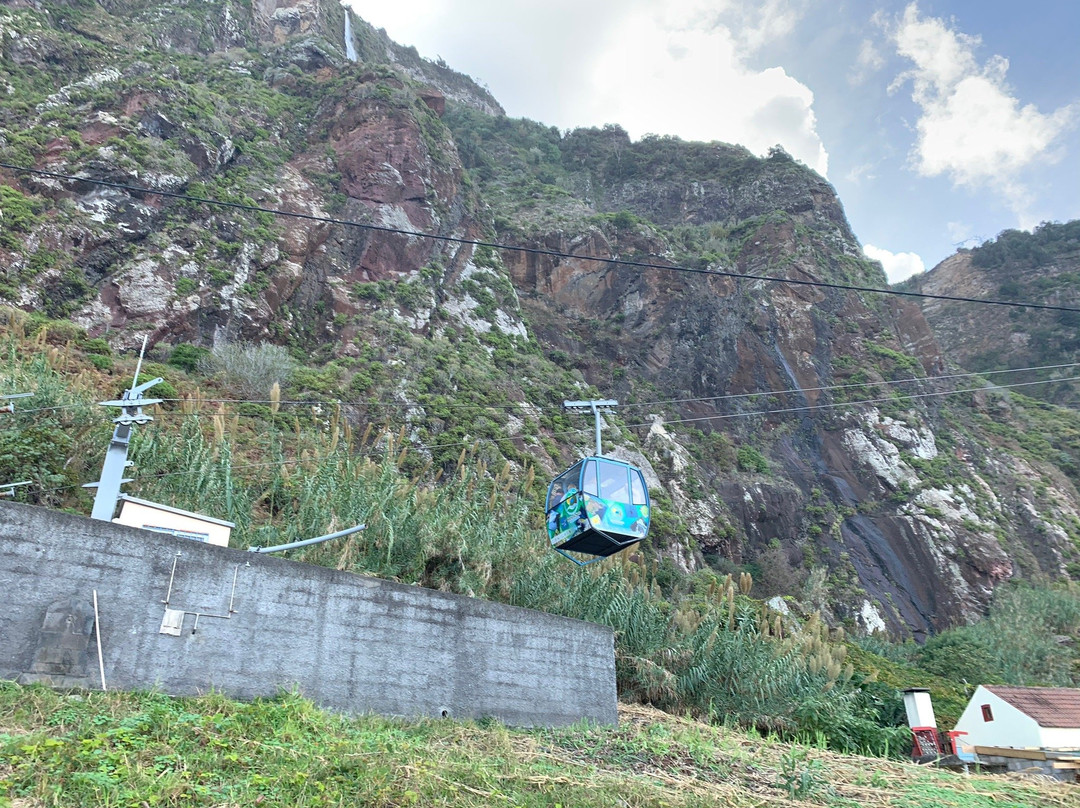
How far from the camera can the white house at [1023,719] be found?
14.3 m

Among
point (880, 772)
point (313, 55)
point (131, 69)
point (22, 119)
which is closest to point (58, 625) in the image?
point (880, 772)

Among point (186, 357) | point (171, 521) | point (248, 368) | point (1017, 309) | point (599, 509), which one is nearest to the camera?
point (171, 521)

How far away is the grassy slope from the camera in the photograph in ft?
16.1

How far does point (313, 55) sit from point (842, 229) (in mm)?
35504

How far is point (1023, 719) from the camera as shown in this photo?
1448 centimetres

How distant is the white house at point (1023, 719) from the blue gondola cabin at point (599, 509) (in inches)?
360

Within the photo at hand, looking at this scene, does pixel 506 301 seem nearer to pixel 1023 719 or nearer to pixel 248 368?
pixel 248 368

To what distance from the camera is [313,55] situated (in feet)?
140

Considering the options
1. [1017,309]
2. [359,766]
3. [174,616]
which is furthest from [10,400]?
[1017,309]

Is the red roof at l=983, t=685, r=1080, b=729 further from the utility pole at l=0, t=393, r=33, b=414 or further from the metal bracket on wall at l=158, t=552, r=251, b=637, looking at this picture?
the utility pole at l=0, t=393, r=33, b=414

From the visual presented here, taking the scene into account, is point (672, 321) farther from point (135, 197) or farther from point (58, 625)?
point (58, 625)

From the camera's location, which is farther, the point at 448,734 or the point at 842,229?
the point at 842,229

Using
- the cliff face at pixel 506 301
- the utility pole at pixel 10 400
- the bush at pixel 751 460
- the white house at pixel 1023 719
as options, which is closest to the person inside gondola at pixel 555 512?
the utility pole at pixel 10 400

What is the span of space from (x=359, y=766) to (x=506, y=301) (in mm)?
32260
